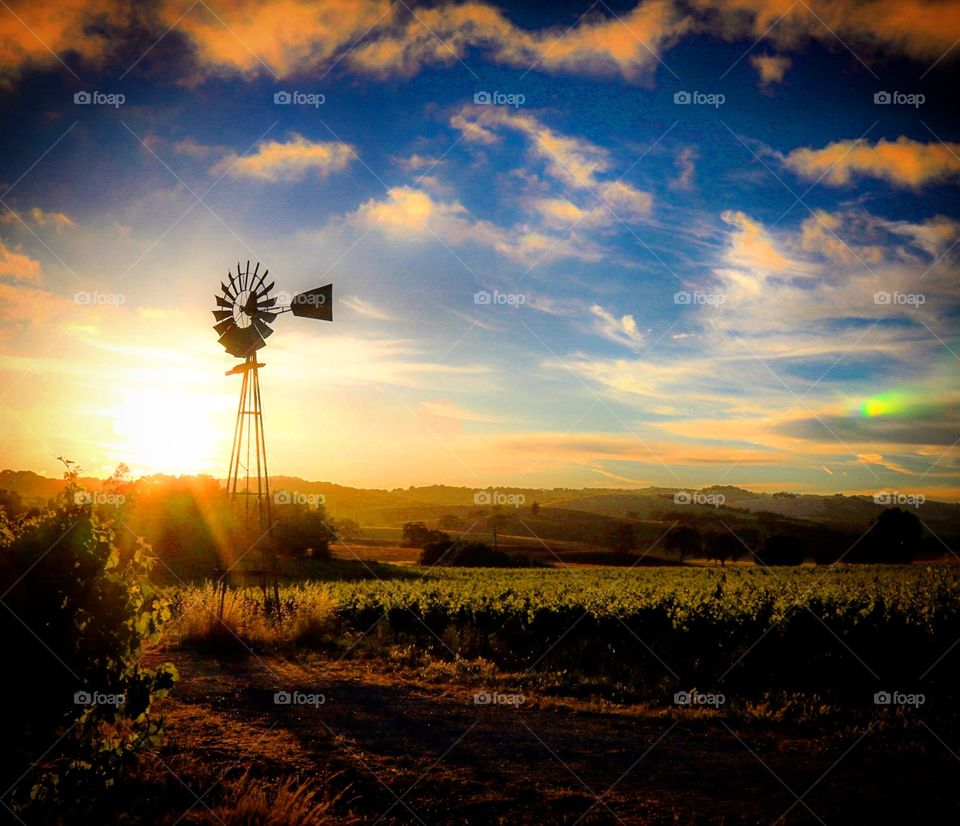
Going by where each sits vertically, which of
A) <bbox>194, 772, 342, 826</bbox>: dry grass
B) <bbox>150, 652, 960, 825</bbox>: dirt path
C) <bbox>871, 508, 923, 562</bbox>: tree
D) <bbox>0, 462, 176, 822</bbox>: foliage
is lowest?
<bbox>871, 508, 923, 562</bbox>: tree

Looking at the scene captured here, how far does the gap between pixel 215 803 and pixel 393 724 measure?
378 centimetres

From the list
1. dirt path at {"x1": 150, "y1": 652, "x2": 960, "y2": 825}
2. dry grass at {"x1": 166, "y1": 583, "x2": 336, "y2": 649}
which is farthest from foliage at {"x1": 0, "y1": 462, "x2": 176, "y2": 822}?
dry grass at {"x1": 166, "y1": 583, "x2": 336, "y2": 649}

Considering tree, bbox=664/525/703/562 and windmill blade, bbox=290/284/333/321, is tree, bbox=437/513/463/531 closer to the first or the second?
tree, bbox=664/525/703/562

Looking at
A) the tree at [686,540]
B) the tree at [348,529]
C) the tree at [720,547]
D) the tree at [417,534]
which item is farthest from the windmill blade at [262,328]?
the tree at [720,547]

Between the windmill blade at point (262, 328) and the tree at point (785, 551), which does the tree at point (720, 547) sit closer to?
the tree at point (785, 551)

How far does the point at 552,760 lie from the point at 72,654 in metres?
5.58

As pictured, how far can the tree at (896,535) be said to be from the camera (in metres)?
72.0

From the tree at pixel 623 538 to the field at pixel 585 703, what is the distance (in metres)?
58.8

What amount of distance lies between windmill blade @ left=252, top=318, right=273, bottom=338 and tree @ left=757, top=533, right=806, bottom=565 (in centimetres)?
7033

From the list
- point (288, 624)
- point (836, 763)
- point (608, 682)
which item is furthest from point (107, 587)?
point (288, 624)

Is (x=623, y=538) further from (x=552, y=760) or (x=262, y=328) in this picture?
(x=552, y=760)

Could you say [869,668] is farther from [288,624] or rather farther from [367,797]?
[288,624]

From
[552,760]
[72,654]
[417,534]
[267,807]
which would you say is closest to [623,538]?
[417,534]

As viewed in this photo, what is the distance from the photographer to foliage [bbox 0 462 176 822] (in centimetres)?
535
